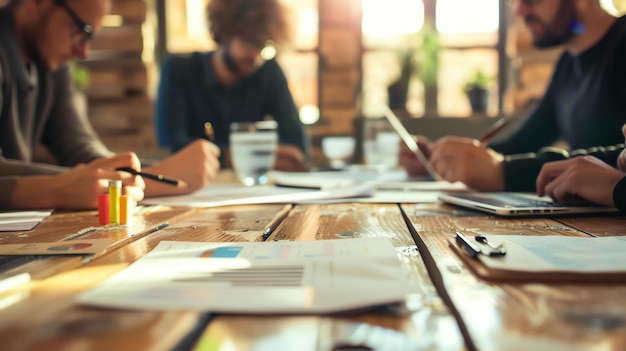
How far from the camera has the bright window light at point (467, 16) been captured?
4.04m

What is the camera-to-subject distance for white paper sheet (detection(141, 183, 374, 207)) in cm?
119

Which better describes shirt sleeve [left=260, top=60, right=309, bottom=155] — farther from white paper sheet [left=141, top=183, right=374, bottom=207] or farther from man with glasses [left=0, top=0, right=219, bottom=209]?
white paper sheet [left=141, top=183, right=374, bottom=207]

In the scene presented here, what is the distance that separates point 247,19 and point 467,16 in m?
2.12

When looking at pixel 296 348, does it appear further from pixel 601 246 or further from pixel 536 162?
pixel 536 162

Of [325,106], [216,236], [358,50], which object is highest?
[358,50]

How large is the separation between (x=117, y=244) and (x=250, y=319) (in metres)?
0.36

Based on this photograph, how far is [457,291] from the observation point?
19.1 inches

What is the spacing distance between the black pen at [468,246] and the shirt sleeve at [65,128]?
156cm

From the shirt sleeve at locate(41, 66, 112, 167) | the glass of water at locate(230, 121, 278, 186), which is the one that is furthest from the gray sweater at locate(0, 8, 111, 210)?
the glass of water at locate(230, 121, 278, 186)

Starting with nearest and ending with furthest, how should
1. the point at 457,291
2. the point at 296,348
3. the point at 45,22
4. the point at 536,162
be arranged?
the point at 296,348 < the point at 457,291 < the point at 536,162 < the point at 45,22

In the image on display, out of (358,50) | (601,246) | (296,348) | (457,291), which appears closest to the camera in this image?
(296,348)

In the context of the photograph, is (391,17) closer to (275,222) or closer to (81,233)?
(275,222)

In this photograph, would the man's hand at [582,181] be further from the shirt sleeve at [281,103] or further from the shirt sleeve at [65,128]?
the shirt sleeve at [281,103]

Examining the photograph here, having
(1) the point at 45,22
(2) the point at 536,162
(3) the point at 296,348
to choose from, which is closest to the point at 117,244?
(3) the point at 296,348
